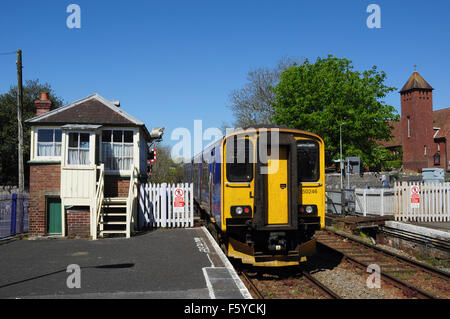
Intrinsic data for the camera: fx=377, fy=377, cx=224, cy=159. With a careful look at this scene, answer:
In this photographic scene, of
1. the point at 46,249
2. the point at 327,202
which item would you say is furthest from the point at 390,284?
the point at 327,202

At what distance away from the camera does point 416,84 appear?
5966 centimetres

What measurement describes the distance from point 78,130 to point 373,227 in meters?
10.9

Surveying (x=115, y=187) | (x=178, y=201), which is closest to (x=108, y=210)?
(x=115, y=187)

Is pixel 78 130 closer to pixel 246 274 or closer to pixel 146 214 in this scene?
pixel 146 214

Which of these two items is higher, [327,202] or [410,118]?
[410,118]

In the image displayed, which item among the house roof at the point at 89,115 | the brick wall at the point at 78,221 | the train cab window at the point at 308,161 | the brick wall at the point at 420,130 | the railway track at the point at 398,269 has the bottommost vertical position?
the railway track at the point at 398,269

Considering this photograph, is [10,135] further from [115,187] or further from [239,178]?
[239,178]

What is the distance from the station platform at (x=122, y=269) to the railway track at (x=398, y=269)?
11.9 ft

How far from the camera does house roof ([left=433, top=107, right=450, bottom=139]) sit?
59.8 meters

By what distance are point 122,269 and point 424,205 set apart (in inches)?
436

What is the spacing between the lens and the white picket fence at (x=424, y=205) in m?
13.5

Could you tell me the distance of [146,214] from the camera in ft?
46.3

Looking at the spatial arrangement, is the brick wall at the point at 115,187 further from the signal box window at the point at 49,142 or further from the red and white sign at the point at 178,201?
the signal box window at the point at 49,142

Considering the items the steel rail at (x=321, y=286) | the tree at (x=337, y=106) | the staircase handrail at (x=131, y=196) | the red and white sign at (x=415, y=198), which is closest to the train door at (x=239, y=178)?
the steel rail at (x=321, y=286)
